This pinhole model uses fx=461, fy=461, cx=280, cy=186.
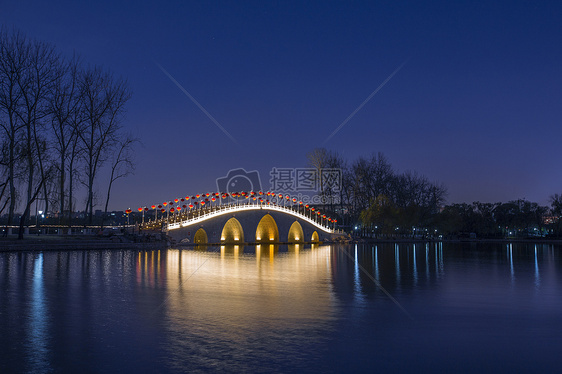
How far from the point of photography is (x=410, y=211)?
247 ft

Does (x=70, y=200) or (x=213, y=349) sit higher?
(x=70, y=200)

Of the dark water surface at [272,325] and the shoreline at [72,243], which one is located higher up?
the shoreline at [72,243]

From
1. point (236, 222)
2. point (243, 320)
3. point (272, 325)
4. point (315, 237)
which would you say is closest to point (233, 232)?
point (236, 222)

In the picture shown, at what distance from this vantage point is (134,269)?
750 inches

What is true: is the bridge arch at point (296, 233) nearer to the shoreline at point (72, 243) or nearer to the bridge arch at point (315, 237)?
the bridge arch at point (315, 237)

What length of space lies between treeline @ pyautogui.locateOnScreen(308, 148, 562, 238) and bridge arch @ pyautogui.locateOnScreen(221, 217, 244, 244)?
21.3 m

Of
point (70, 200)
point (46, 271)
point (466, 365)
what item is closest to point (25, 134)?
point (70, 200)

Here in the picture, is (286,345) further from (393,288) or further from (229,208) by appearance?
(229,208)

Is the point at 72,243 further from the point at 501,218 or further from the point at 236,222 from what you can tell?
the point at 501,218

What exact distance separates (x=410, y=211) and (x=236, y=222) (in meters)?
34.3

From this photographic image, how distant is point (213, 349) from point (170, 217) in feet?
132

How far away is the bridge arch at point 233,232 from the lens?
52750 mm

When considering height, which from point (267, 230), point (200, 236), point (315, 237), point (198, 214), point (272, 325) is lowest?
point (272, 325)

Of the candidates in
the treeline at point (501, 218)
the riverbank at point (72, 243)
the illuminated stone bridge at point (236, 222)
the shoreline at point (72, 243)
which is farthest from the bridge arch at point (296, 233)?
the treeline at point (501, 218)
